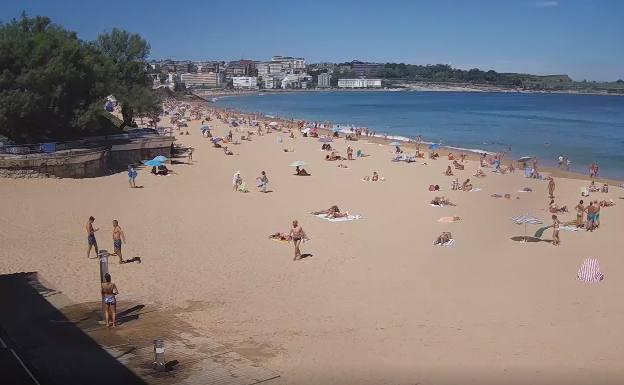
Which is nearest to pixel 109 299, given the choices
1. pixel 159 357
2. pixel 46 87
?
pixel 159 357

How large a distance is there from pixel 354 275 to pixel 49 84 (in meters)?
17.0

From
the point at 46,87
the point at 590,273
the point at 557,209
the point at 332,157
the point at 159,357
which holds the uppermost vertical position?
the point at 46,87

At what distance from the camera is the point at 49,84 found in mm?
24344

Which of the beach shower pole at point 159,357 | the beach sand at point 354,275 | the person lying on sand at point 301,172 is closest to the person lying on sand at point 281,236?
the beach sand at point 354,275

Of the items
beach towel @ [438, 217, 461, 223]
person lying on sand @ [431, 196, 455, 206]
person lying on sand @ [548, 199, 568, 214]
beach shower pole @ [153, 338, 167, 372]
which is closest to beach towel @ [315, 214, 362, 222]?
beach towel @ [438, 217, 461, 223]

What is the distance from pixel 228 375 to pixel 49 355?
2513mm

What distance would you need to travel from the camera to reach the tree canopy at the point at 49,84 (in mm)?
23188

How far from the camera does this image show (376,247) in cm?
1562

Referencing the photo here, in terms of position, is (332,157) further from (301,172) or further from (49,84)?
(49,84)

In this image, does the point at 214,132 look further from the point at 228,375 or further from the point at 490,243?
the point at 228,375

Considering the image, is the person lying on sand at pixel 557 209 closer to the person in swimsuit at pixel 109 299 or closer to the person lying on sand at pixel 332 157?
the person lying on sand at pixel 332 157

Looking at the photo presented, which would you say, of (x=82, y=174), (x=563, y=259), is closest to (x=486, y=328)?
(x=563, y=259)

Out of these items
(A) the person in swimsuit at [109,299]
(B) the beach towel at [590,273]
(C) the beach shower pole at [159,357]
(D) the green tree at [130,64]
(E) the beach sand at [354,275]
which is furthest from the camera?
(D) the green tree at [130,64]

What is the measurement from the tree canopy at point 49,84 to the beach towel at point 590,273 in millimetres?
19615
